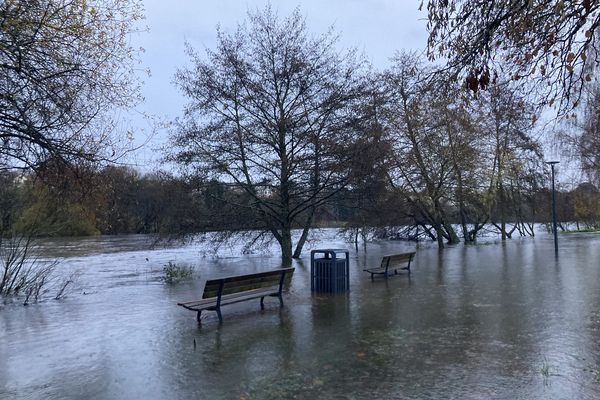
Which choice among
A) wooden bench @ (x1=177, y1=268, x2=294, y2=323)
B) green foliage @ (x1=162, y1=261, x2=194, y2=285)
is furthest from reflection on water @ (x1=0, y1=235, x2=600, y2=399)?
green foliage @ (x1=162, y1=261, x2=194, y2=285)

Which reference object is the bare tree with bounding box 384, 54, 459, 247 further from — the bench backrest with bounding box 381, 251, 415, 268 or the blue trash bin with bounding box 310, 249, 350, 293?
the blue trash bin with bounding box 310, 249, 350, 293

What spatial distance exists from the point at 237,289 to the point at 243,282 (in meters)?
0.17

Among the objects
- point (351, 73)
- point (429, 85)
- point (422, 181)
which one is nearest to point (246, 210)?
point (351, 73)

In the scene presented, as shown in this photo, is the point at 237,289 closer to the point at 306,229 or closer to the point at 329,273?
the point at 329,273

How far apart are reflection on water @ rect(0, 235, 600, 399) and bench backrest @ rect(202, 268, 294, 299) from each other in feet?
1.53

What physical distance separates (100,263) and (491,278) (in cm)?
1821

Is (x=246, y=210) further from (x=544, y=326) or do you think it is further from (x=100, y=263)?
(x=544, y=326)

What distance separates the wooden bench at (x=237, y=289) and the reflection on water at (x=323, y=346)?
0.28m

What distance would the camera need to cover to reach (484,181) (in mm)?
34500

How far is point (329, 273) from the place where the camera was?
12094 millimetres

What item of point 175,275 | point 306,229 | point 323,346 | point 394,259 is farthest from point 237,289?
point 306,229

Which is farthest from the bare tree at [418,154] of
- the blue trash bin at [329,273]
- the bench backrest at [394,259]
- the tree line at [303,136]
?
the blue trash bin at [329,273]

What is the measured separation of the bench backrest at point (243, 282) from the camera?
9.17 m

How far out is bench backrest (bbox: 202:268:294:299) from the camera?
917cm
